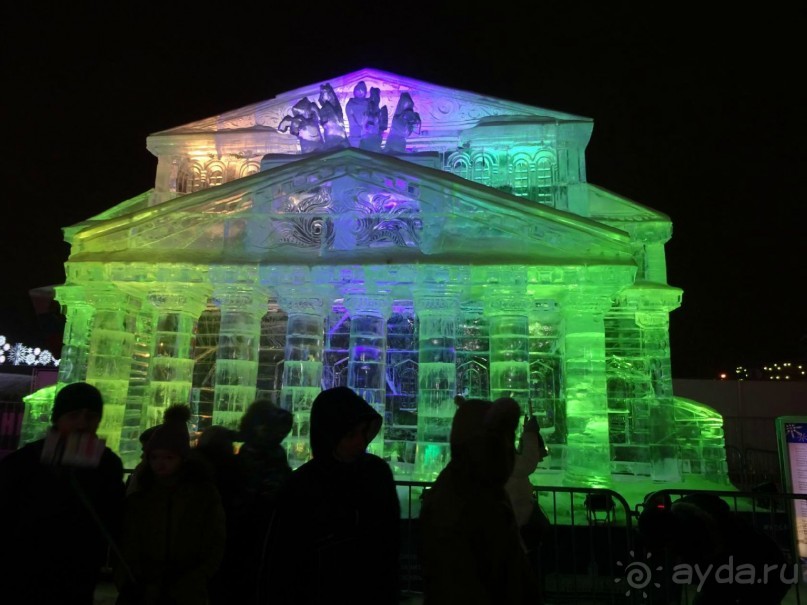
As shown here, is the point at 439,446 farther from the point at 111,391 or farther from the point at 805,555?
the point at 111,391

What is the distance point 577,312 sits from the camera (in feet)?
38.8

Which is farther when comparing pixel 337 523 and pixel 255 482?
pixel 255 482

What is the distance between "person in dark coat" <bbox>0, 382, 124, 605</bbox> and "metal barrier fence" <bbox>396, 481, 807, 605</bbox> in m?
3.61

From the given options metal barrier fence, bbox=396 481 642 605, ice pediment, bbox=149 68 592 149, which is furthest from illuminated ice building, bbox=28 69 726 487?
metal barrier fence, bbox=396 481 642 605

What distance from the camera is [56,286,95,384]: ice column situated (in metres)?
14.2

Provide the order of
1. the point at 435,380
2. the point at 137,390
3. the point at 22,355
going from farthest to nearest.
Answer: the point at 22,355, the point at 137,390, the point at 435,380

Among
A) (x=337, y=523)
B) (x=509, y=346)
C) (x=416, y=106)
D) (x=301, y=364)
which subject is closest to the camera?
(x=337, y=523)

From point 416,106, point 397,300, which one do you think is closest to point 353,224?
point 397,300

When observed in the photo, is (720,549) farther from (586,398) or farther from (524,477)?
(586,398)

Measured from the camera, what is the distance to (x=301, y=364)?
11.8 m

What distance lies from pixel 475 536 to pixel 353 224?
9.74 metres

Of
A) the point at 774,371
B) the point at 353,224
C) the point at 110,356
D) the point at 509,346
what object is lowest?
the point at 110,356

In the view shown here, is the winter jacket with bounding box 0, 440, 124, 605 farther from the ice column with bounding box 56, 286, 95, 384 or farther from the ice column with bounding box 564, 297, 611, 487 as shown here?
the ice column with bounding box 56, 286, 95, 384

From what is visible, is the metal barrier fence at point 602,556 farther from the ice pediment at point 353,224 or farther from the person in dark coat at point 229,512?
the ice pediment at point 353,224
